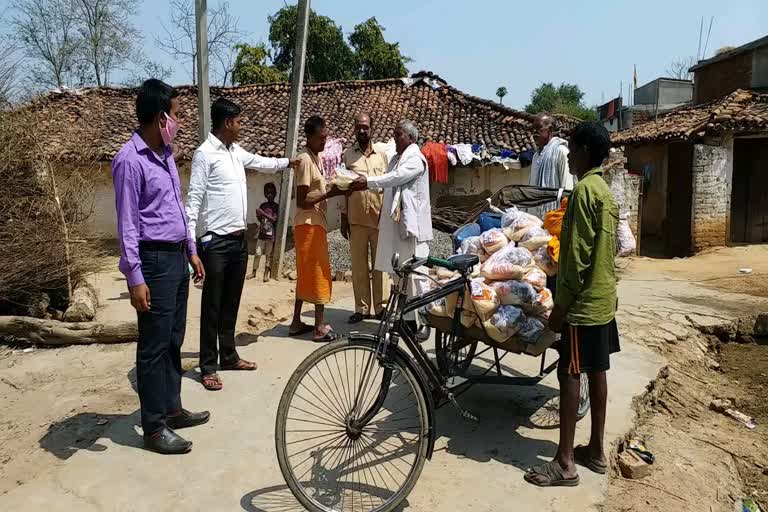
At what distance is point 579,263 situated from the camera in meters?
2.81

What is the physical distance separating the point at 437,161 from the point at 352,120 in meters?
3.91

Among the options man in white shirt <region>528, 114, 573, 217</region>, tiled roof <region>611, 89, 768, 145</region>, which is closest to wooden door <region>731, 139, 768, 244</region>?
tiled roof <region>611, 89, 768, 145</region>

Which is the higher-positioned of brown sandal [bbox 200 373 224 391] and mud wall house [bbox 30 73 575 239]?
mud wall house [bbox 30 73 575 239]

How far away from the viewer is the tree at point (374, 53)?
96.2ft

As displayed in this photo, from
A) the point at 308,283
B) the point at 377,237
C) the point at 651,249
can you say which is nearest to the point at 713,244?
the point at 651,249

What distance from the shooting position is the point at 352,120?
16.0 metres

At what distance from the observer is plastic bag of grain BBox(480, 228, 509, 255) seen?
11.8ft

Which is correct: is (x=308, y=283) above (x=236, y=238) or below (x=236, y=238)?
below

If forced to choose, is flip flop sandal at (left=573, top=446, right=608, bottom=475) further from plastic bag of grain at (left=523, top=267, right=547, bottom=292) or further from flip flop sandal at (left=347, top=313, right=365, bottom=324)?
flip flop sandal at (left=347, top=313, right=365, bottom=324)

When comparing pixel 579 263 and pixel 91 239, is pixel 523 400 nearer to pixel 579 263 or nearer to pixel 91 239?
pixel 579 263

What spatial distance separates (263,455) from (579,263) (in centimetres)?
200

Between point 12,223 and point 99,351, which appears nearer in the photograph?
point 99,351

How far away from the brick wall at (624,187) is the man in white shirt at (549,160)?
24.2 ft

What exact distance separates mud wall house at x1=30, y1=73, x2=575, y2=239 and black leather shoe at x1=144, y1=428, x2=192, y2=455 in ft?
33.9
